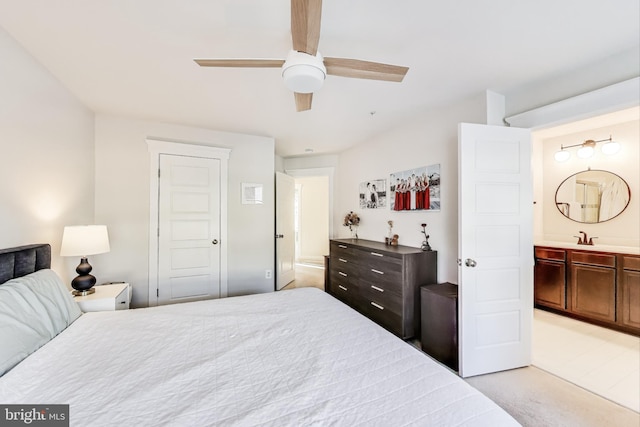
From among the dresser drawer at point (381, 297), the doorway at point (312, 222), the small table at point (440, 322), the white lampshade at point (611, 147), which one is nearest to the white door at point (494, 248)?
the small table at point (440, 322)

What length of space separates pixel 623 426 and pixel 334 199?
3.89m

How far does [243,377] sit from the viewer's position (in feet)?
3.54

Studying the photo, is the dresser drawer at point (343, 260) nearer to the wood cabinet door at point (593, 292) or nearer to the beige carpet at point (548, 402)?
the beige carpet at point (548, 402)

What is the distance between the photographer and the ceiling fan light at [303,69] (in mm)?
1436

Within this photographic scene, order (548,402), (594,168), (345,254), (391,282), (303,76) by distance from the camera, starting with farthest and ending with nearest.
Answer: (345,254) < (594,168) < (391,282) < (548,402) < (303,76)

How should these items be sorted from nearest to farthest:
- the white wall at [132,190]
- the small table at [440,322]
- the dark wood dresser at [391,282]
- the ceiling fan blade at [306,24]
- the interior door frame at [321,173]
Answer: the ceiling fan blade at [306,24]
the small table at [440,322]
the dark wood dresser at [391,282]
the white wall at [132,190]
the interior door frame at [321,173]

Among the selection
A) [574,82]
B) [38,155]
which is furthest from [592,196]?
[38,155]

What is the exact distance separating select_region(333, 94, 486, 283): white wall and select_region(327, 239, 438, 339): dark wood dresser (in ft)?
0.68

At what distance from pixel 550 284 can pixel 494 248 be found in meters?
2.05

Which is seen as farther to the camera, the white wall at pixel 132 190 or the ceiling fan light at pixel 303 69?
the white wall at pixel 132 190

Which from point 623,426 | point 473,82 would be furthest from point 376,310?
point 473,82

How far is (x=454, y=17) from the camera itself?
4.96ft

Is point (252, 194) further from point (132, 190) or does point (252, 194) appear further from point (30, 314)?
point (30, 314)

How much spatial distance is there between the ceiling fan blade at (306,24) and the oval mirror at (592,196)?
13.7 feet
